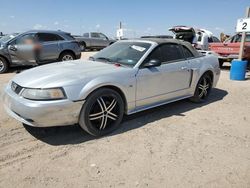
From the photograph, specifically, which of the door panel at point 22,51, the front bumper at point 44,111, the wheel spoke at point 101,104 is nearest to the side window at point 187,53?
the wheel spoke at point 101,104

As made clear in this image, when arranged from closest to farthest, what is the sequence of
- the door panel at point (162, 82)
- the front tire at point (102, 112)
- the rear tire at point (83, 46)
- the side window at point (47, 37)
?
1. the front tire at point (102, 112)
2. the door panel at point (162, 82)
3. the side window at point (47, 37)
4. the rear tire at point (83, 46)

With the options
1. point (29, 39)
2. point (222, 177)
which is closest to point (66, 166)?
point (222, 177)

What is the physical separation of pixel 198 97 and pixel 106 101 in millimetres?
2719

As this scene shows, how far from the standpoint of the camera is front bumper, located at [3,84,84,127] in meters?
3.32

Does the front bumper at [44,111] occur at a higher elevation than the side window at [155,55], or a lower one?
lower

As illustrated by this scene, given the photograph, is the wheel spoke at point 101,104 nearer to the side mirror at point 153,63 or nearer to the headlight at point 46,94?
the headlight at point 46,94

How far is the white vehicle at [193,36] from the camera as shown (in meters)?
14.5

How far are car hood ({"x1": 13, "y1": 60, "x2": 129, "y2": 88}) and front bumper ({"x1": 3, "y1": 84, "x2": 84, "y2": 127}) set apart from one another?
0.24 meters

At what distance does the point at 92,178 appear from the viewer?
2852 mm

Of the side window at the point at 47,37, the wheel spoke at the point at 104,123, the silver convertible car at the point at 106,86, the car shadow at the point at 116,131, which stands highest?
the side window at the point at 47,37

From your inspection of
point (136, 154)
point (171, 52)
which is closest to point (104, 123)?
point (136, 154)

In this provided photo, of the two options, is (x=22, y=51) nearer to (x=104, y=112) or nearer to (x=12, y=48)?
(x=12, y=48)

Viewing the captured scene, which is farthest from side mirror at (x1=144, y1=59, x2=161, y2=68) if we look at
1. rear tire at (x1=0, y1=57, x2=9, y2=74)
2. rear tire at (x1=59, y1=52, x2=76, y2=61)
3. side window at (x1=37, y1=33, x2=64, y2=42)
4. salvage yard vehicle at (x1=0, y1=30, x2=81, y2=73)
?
rear tire at (x1=0, y1=57, x2=9, y2=74)

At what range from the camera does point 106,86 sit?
3.85m
